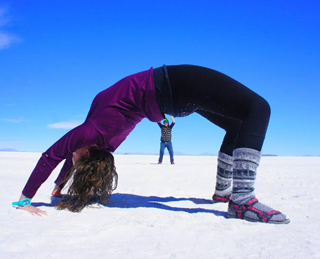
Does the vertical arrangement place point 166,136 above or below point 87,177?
above

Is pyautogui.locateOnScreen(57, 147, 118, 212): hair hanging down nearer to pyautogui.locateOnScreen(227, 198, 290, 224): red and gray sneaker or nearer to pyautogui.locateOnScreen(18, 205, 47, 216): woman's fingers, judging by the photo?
pyautogui.locateOnScreen(18, 205, 47, 216): woman's fingers

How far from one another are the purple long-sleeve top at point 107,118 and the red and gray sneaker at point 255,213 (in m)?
1.07

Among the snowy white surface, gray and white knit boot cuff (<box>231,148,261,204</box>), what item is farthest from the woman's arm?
gray and white knit boot cuff (<box>231,148,261,204</box>)

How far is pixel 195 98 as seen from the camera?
275cm

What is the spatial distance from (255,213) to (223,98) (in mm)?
1003

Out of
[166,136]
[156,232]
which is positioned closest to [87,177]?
[156,232]

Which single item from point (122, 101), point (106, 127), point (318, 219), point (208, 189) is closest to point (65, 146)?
point (106, 127)

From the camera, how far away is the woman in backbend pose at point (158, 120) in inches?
104

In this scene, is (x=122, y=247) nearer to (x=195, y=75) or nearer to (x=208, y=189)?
(x=195, y=75)

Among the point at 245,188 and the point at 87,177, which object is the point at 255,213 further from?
the point at 87,177

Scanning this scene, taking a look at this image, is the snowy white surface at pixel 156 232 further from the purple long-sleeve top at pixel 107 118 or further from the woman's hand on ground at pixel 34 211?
the purple long-sleeve top at pixel 107 118

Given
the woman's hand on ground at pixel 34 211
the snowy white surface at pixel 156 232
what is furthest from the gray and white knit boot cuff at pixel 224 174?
the woman's hand on ground at pixel 34 211

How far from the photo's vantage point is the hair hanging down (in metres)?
3.26

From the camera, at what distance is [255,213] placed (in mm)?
2562
